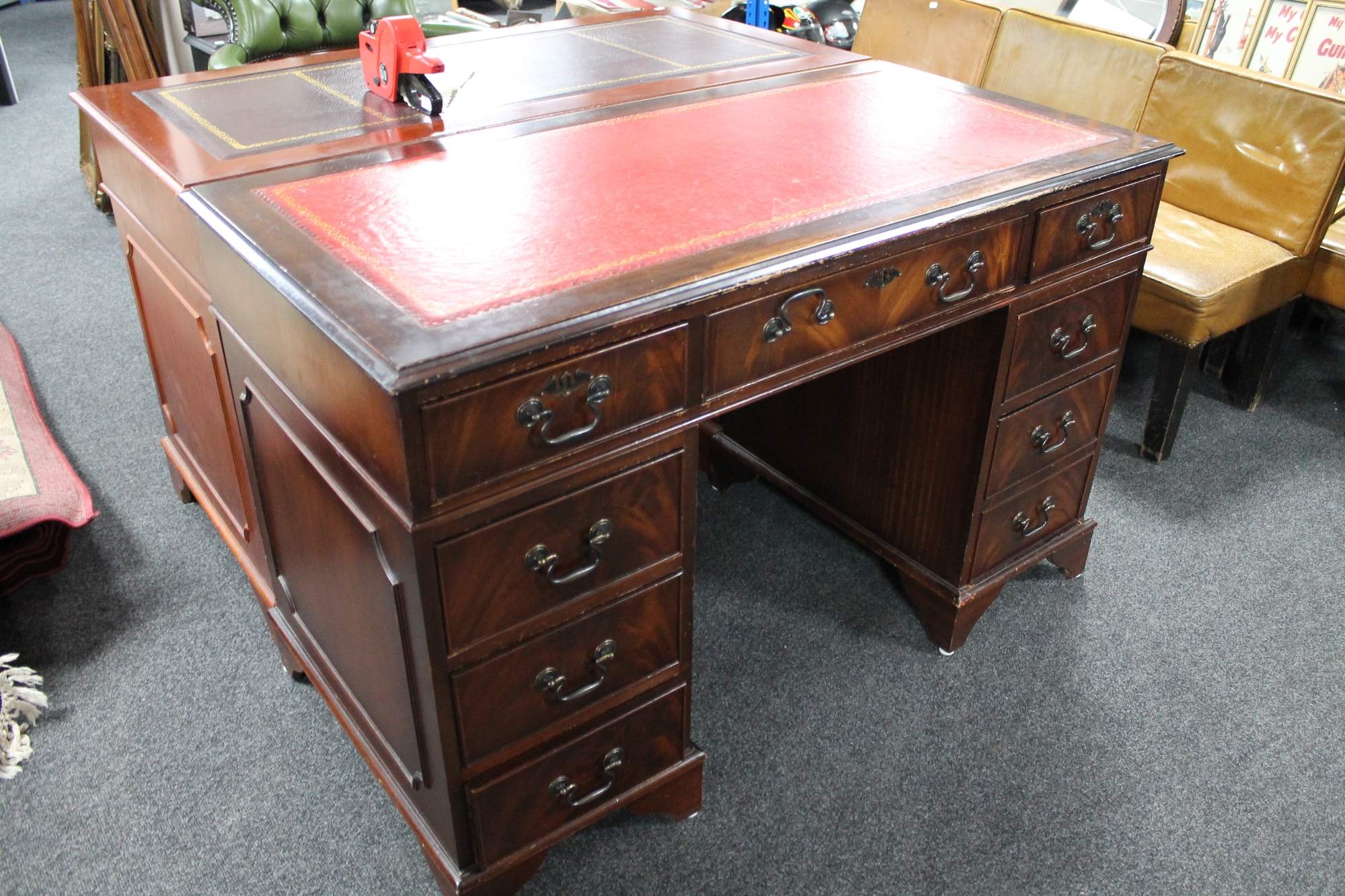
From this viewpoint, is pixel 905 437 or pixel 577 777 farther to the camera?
pixel 905 437

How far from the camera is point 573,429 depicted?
1.04 m

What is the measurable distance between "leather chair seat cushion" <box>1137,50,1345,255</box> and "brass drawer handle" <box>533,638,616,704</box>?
69.7 inches

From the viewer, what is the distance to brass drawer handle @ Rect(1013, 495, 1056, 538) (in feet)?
5.61

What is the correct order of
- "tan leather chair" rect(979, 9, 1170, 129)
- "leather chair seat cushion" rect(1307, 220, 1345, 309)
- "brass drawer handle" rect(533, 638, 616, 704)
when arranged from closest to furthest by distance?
1. "brass drawer handle" rect(533, 638, 616, 704)
2. "leather chair seat cushion" rect(1307, 220, 1345, 309)
3. "tan leather chair" rect(979, 9, 1170, 129)

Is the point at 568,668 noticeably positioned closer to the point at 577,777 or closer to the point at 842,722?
the point at 577,777

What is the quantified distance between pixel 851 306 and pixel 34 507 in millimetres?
1444

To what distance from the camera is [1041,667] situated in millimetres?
1728

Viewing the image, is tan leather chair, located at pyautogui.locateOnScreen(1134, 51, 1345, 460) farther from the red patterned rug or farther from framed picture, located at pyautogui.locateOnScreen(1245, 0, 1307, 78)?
the red patterned rug

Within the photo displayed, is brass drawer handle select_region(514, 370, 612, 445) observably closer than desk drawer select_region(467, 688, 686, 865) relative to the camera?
Yes

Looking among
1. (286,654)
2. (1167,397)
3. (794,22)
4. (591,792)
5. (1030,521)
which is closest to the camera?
(591,792)

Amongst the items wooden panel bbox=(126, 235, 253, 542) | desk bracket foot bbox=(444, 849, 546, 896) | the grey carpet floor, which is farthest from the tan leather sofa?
wooden panel bbox=(126, 235, 253, 542)

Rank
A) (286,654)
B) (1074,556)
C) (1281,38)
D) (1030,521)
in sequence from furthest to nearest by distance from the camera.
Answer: (1281,38), (1074,556), (1030,521), (286,654)

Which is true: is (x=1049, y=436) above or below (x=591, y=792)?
above

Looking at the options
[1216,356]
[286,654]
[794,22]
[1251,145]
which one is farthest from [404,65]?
[1216,356]
